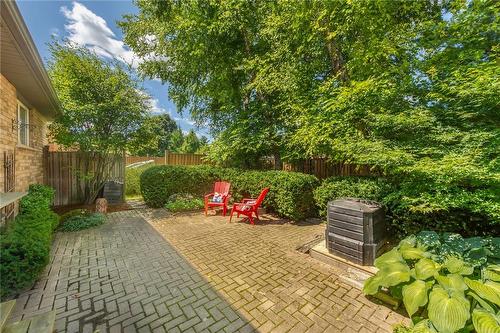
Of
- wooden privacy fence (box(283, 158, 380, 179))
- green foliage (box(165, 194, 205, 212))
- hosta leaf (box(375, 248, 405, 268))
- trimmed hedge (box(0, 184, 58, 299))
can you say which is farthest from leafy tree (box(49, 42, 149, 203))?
hosta leaf (box(375, 248, 405, 268))

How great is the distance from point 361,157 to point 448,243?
5.96ft

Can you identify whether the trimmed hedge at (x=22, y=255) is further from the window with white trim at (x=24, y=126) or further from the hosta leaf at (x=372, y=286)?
the hosta leaf at (x=372, y=286)

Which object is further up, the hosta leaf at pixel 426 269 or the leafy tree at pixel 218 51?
the leafy tree at pixel 218 51

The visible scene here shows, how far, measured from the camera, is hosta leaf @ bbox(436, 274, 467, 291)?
6.77 feet

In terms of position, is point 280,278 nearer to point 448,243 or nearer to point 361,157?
point 448,243

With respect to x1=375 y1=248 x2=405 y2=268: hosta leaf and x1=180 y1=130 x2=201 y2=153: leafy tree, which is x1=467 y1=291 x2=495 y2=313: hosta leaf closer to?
x1=375 y1=248 x2=405 y2=268: hosta leaf

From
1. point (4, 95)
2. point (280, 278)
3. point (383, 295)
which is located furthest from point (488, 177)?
point (4, 95)

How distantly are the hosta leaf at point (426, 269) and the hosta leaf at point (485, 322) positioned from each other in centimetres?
43

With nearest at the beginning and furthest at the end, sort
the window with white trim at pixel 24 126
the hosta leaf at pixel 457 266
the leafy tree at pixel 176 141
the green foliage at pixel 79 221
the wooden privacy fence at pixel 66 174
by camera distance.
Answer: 1. the hosta leaf at pixel 457 266
2. the green foliage at pixel 79 221
3. the window with white trim at pixel 24 126
4. the wooden privacy fence at pixel 66 174
5. the leafy tree at pixel 176 141

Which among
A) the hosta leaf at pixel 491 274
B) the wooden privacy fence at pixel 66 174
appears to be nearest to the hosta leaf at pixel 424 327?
the hosta leaf at pixel 491 274

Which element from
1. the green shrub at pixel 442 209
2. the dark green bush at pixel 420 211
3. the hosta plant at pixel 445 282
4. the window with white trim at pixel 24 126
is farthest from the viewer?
the window with white trim at pixel 24 126

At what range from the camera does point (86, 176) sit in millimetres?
6871

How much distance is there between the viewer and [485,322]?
179 cm

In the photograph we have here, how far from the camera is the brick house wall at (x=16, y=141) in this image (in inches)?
143
